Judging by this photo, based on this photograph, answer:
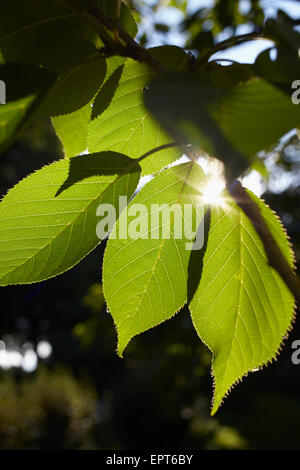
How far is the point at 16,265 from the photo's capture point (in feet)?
2.00

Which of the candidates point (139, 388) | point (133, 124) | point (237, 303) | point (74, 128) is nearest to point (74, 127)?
point (74, 128)

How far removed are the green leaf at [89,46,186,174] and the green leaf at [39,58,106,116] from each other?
0.04m

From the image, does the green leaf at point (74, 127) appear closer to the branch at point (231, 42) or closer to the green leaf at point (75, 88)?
the green leaf at point (75, 88)

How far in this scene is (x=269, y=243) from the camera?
18.5 inches

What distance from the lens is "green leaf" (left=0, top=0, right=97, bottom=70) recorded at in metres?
0.52

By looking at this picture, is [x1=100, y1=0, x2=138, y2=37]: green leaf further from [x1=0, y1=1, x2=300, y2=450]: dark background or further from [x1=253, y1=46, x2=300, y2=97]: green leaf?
[x1=0, y1=1, x2=300, y2=450]: dark background

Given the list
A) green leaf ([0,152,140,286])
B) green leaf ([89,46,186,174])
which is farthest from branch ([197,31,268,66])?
green leaf ([0,152,140,286])

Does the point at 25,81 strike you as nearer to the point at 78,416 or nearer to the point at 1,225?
the point at 1,225

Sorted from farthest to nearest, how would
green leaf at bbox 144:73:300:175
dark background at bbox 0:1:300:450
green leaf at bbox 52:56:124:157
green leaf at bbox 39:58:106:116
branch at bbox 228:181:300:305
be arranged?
Answer: 1. dark background at bbox 0:1:300:450
2. green leaf at bbox 52:56:124:157
3. green leaf at bbox 39:58:106:116
4. branch at bbox 228:181:300:305
5. green leaf at bbox 144:73:300:175

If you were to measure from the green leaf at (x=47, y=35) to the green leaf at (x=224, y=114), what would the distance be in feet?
0.75

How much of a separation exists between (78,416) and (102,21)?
11121 millimetres

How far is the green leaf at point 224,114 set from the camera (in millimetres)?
321
